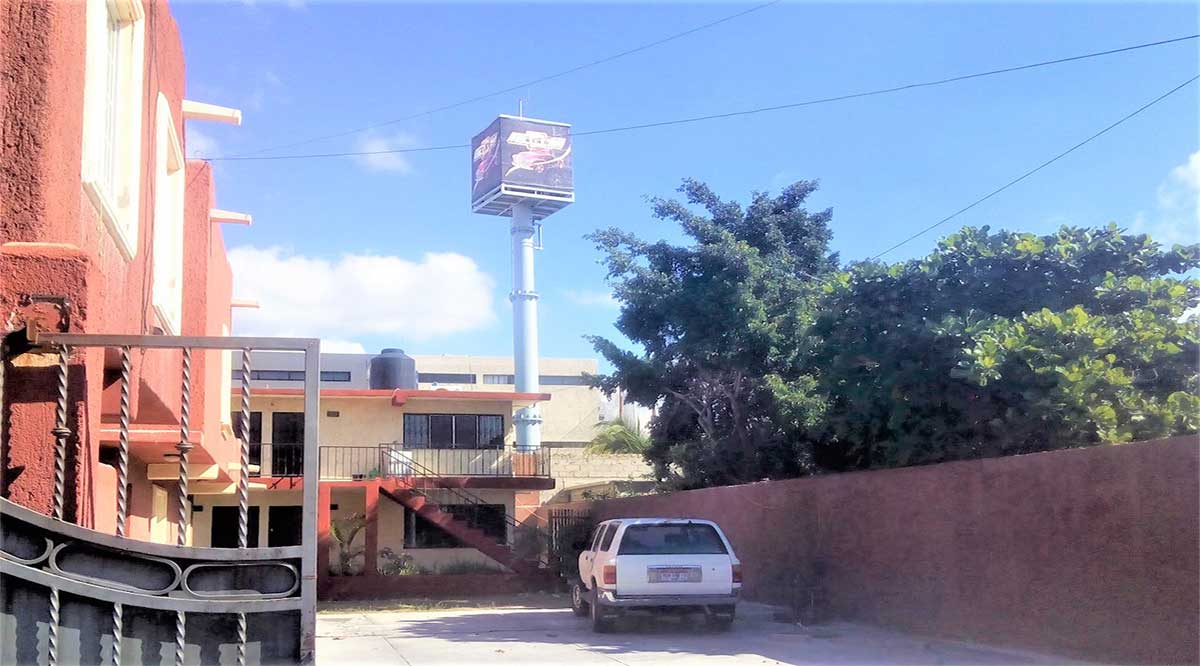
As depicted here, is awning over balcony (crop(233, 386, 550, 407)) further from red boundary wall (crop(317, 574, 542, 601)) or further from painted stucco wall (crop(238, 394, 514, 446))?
red boundary wall (crop(317, 574, 542, 601))

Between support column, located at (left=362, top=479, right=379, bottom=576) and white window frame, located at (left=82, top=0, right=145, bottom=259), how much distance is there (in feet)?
60.2

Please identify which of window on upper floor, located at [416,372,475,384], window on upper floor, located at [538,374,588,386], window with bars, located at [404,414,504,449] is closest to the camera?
window with bars, located at [404,414,504,449]

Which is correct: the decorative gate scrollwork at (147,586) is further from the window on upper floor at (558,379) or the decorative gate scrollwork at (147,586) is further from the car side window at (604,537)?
the window on upper floor at (558,379)

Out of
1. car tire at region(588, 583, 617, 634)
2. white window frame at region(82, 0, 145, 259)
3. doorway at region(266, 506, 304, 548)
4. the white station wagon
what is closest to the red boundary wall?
doorway at region(266, 506, 304, 548)

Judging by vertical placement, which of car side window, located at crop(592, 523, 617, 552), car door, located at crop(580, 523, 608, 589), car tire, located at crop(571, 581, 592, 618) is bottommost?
car tire, located at crop(571, 581, 592, 618)

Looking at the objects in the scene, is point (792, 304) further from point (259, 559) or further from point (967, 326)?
point (259, 559)

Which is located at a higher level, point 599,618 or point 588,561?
point 588,561

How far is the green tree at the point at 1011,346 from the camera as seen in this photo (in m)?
12.4

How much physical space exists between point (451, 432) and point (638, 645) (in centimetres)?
1778

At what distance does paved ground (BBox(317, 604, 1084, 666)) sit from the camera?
11688 mm

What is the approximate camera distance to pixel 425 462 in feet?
97.8

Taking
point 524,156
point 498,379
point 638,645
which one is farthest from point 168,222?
point 498,379

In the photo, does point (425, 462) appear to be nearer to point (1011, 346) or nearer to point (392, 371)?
point (392, 371)

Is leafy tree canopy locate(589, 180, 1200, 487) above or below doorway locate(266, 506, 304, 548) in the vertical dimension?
above
